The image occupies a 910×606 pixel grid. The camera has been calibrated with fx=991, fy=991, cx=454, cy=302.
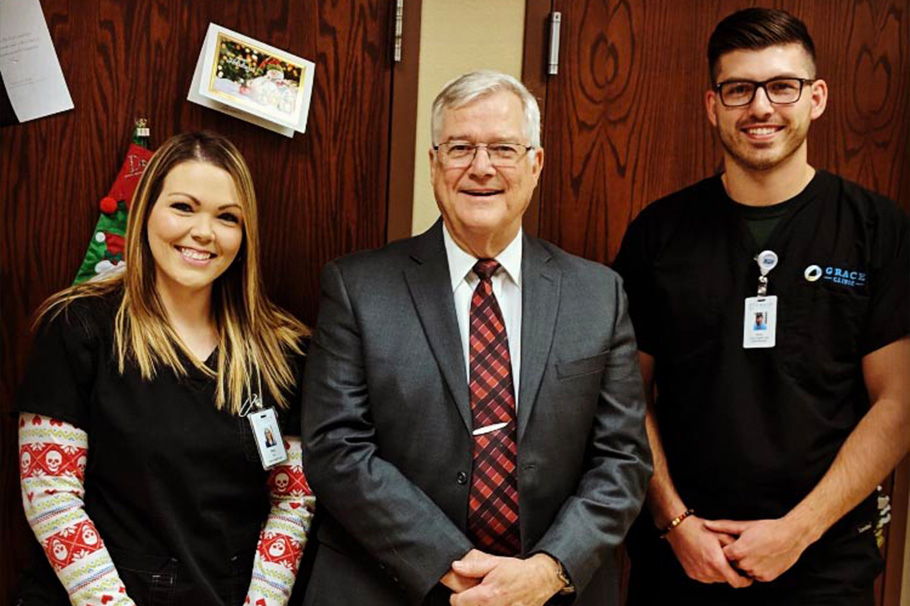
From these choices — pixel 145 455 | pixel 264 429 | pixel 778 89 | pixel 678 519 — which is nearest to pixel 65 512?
pixel 145 455

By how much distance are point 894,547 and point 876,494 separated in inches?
18.4

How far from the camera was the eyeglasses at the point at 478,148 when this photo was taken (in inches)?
75.8

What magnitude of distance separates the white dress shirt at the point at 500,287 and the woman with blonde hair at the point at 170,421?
0.44m

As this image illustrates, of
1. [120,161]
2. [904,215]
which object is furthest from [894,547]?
[120,161]

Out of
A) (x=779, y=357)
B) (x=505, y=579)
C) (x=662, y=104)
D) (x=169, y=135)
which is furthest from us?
(x=662, y=104)

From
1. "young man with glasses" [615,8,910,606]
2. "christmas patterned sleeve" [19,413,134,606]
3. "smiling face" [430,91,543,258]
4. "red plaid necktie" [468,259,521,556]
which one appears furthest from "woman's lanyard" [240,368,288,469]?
"young man with glasses" [615,8,910,606]

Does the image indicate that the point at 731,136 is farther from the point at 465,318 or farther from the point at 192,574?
the point at 192,574

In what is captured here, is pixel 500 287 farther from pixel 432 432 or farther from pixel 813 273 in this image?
pixel 813 273

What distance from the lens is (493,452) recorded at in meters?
1.90

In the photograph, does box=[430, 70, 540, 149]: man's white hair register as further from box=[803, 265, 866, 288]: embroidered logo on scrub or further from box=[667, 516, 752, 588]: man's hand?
box=[667, 516, 752, 588]: man's hand

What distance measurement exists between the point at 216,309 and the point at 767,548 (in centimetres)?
128

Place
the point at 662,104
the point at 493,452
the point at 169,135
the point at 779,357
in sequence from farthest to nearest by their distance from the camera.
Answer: the point at 662,104
the point at 169,135
the point at 779,357
the point at 493,452

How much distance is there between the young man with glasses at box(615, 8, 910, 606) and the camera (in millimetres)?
2088

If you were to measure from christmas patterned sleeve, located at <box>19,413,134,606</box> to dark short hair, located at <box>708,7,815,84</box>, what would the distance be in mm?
1584
